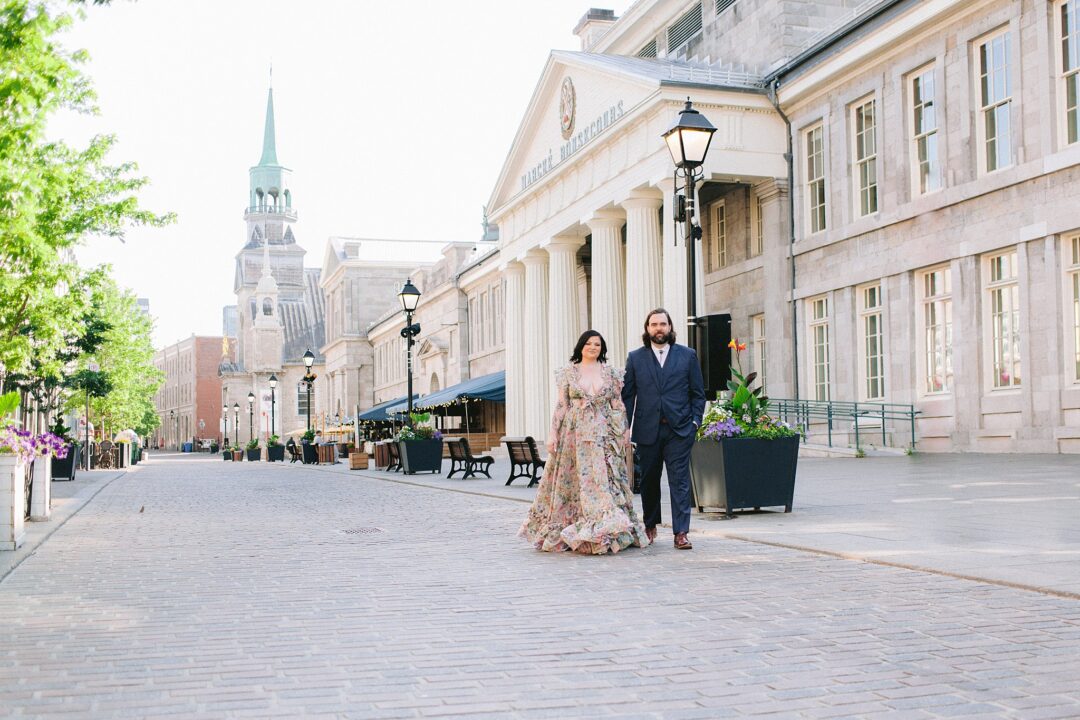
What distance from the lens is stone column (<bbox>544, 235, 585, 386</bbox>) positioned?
1454 inches

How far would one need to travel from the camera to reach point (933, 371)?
24.4 meters

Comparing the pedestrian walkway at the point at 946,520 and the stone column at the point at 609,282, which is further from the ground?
the stone column at the point at 609,282

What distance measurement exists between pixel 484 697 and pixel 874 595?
3.18 metres

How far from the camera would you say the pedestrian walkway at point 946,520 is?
8.16 metres

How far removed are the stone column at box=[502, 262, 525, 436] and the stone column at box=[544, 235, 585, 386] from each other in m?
3.48

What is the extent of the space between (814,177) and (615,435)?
20.6 meters

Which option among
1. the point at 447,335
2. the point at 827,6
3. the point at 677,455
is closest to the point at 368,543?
the point at 677,455

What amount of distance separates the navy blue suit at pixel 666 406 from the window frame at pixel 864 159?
1766 cm

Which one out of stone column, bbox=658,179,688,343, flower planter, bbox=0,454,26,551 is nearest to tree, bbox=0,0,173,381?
flower planter, bbox=0,454,26,551

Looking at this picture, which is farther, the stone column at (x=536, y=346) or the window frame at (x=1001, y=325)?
the stone column at (x=536, y=346)

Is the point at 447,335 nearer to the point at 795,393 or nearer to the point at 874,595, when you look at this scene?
the point at 795,393

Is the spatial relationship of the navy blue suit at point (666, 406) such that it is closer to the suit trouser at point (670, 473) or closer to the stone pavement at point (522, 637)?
the suit trouser at point (670, 473)

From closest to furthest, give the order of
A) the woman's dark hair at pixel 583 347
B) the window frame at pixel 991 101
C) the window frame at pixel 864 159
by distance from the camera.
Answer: the woman's dark hair at pixel 583 347
the window frame at pixel 991 101
the window frame at pixel 864 159

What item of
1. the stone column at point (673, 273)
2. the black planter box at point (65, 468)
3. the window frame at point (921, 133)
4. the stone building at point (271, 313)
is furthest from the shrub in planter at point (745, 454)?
the stone building at point (271, 313)
